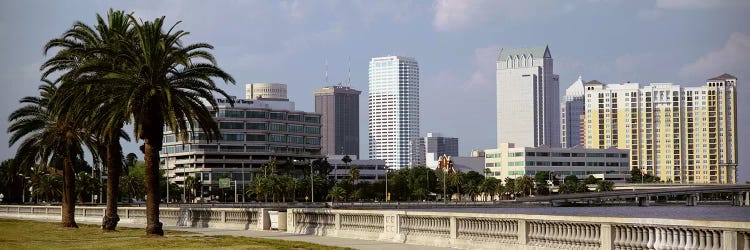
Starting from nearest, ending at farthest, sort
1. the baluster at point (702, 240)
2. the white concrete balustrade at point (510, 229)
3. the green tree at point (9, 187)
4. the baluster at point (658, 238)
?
the baluster at point (702, 240)
the white concrete balustrade at point (510, 229)
the baluster at point (658, 238)
the green tree at point (9, 187)

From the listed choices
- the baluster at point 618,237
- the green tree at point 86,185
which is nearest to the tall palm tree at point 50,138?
the baluster at point 618,237

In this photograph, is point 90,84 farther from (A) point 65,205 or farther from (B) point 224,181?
(B) point 224,181

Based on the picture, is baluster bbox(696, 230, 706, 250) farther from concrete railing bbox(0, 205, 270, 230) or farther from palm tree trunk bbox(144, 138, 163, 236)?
concrete railing bbox(0, 205, 270, 230)

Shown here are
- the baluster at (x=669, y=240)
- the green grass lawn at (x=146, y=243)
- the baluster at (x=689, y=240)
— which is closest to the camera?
the baluster at (x=689, y=240)

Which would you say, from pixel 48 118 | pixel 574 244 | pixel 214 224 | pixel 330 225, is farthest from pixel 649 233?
pixel 48 118

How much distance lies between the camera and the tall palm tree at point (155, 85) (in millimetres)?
40156

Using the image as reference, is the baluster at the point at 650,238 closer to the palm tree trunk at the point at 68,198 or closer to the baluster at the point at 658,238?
the baluster at the point at 658,238

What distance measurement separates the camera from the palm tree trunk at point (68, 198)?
2067 inches

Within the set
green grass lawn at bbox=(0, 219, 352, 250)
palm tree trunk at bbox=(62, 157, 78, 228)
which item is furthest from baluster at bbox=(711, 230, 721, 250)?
palm tree trunk at bbox=(62, 157, 78, 228)

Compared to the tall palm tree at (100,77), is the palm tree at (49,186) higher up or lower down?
lower down

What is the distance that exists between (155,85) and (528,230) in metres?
19.8

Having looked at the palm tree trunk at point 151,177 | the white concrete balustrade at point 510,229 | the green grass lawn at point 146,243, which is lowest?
the green grass lawn at point 146,243

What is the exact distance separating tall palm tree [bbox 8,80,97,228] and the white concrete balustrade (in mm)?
12465

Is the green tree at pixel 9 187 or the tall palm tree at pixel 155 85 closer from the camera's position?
the tall palm tree at pixel 155 85
